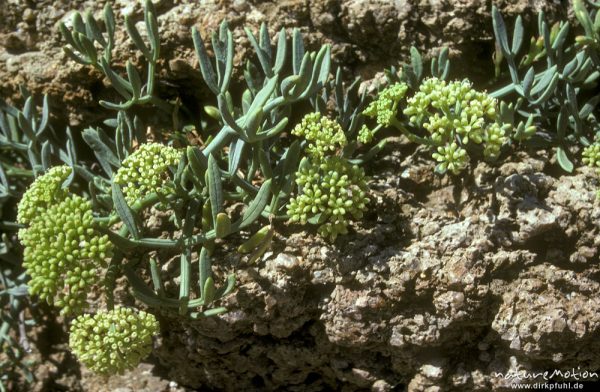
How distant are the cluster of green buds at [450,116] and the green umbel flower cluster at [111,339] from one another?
1.09 metres

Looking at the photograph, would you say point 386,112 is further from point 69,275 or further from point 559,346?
point 69,275

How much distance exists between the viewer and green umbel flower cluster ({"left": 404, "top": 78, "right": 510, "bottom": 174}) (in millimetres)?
2172

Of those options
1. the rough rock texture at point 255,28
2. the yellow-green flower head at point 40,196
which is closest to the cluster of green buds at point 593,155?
the rough rock texture at point 255,28

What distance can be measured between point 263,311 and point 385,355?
1.59ft

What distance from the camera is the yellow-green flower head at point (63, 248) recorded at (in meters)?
2.00

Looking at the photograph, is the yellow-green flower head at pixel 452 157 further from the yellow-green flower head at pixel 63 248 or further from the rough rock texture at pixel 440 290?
the yellow-green flower head at pixel 63 248

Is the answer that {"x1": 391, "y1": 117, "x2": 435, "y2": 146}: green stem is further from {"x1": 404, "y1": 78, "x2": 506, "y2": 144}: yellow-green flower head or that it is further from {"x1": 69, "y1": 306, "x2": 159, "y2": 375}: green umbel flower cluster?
{"x1": 69, "y1": 306, "x2": 159, "y2": 375}: green umbel flower cluster

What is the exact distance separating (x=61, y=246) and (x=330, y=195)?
872 mm

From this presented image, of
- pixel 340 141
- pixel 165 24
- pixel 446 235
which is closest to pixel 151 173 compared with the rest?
pixel 340 141

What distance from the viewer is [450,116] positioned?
2203 millimetres

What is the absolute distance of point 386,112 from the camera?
2293 millimetres

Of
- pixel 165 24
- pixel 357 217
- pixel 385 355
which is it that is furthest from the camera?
pixel 165 24

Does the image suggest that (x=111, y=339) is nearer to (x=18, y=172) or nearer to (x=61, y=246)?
(x=61, y=246)

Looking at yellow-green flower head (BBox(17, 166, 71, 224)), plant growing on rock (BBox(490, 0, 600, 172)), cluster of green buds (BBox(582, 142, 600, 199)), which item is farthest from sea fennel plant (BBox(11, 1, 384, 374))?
cluster of green buds (BBox(582, 142, 600, 199))
